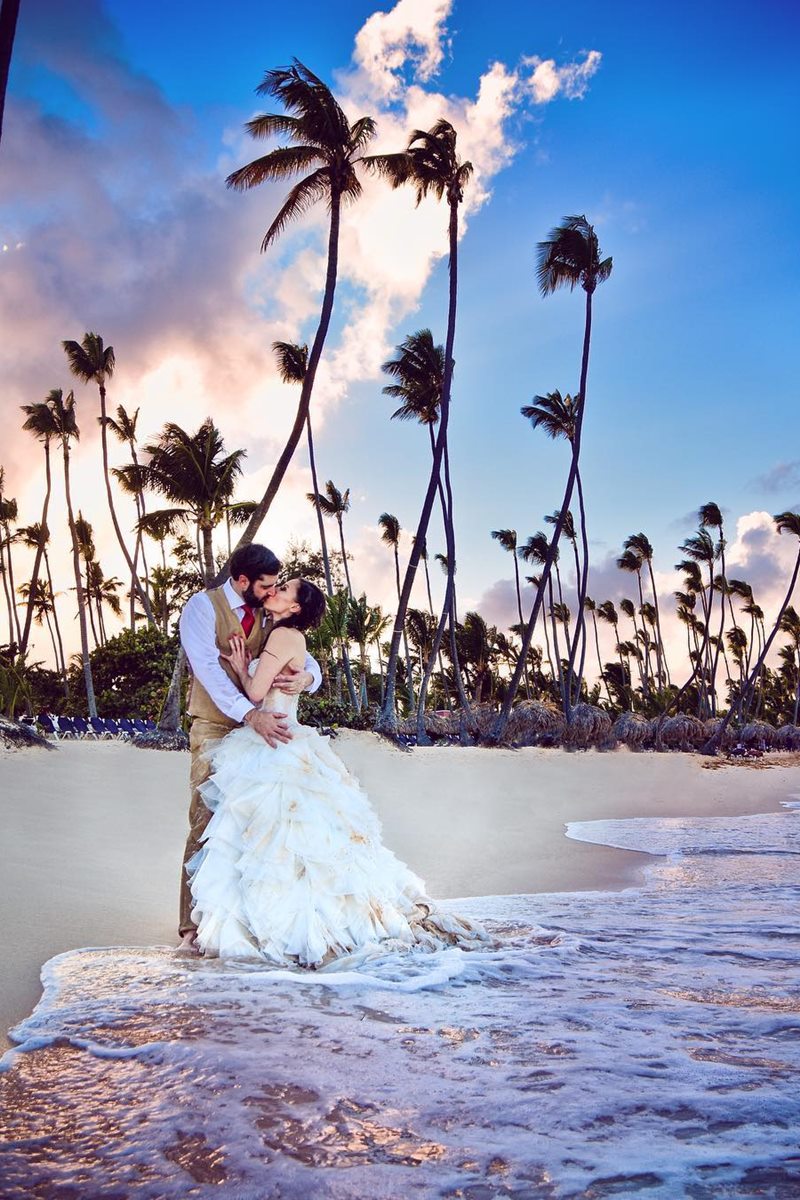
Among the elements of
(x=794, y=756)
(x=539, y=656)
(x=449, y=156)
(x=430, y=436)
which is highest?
(x=449, y=156)

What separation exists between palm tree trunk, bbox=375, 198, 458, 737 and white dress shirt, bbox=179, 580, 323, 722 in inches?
673

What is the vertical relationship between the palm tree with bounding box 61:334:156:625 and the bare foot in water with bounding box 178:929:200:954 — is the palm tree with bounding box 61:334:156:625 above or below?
above

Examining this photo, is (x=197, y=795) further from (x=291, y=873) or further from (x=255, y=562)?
(x=255, y=562)

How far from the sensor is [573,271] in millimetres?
27344

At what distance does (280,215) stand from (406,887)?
19.9m

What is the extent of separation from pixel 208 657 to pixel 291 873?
4.13 ft

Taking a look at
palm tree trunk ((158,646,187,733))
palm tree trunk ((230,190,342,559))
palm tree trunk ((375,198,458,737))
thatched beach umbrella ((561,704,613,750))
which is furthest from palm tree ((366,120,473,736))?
thatched beach umbrella ((561,704,613,750))

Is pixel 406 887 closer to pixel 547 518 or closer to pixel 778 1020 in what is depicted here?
pixel 778 1020

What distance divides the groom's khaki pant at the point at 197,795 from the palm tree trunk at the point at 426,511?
666 inches

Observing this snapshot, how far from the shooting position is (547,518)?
5225 cm

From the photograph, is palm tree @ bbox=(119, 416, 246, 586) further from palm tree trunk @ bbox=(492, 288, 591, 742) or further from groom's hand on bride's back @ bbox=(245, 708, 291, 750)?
groom's hand on bride's back @ bbox=(245, 708, 291, 750)

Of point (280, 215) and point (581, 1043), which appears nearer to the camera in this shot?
point (581, 1043)

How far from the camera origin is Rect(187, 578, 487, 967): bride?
3.86 meters

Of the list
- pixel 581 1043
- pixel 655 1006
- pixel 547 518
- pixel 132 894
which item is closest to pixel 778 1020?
pixel 655 1006
